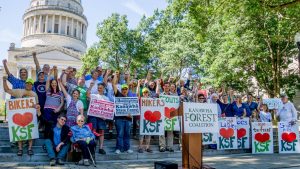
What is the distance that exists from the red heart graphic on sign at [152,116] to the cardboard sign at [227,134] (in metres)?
2.51

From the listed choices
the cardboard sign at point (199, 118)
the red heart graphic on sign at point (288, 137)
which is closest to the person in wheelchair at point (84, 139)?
the cardboard sign at point (199, 118)

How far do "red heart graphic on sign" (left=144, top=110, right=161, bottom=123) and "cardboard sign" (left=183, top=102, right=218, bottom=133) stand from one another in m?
3.29

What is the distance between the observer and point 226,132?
11.1m

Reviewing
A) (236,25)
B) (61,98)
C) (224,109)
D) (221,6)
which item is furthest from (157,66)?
(61,98)

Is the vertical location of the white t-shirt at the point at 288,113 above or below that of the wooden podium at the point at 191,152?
above

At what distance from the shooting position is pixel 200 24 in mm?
18453

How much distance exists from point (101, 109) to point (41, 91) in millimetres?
1831

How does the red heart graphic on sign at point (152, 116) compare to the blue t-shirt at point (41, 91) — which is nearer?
the blue t-shirt at point (41, 91)

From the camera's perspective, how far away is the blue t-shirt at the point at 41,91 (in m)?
9.05

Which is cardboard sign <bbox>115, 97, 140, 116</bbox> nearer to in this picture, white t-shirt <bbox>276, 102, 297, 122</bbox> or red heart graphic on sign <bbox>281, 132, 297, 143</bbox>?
red heart graphic on sign <bbox>281, 132, 297, 143</bbox>

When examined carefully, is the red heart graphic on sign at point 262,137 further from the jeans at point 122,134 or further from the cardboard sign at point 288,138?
the jeans at point 122,134

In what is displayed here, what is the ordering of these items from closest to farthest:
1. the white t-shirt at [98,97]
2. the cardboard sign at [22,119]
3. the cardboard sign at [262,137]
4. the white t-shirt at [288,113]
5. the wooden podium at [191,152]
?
the wooden podium at [191,152] < the cardboard sign at [22,119] < the white t-shirt at [98,97] < the cardboard sign at [262,137] < the white t-shirt at [288,113]

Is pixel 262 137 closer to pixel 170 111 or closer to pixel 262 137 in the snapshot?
pixel 262 137

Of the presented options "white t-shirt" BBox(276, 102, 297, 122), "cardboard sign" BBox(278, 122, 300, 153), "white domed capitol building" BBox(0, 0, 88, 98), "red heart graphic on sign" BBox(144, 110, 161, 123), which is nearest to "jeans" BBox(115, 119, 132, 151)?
"red heart graphic on sign" BBox(144, 110, 161, 123)
